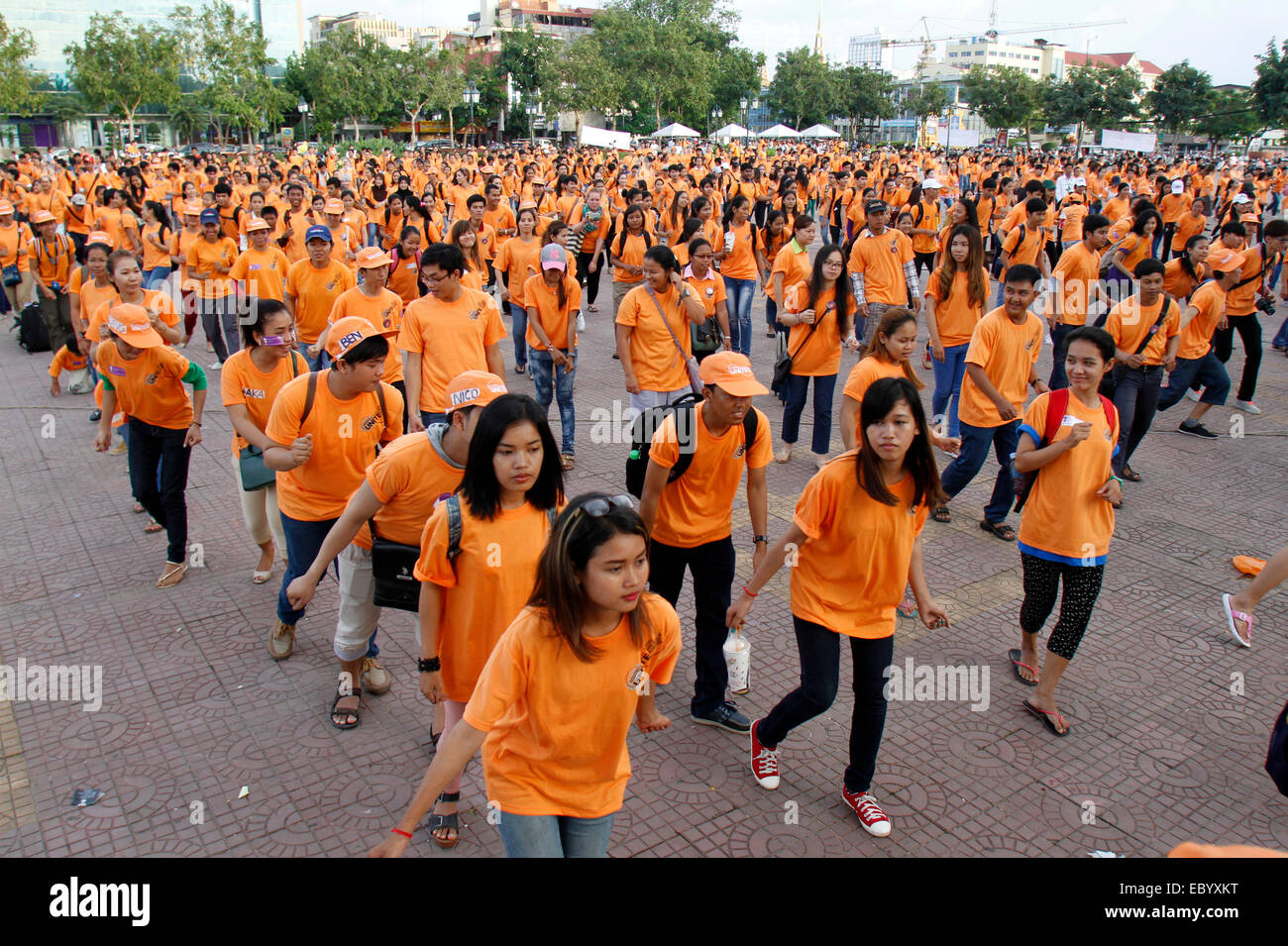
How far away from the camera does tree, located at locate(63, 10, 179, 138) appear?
4812 centimetres

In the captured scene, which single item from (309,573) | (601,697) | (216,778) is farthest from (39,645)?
(601,697)

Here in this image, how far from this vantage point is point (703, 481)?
409 cm

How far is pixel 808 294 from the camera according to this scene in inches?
292

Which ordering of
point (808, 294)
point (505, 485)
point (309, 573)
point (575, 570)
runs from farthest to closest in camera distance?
point (808, 294), point (309, 573), point (505, 485), point (575, 570)

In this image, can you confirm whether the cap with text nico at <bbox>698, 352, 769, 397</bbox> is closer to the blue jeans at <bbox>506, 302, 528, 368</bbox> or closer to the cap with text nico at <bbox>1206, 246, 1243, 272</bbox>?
the blue jeans at <bbox>506, 302, 528, 368</bbox>

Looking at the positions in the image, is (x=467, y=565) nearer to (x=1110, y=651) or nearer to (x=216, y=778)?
(x=216, y=778)

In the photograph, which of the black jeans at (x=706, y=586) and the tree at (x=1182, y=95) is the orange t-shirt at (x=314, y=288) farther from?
the tree at (x=1182, y=95)

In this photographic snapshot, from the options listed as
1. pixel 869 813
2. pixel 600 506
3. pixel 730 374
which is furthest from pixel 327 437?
pixel 869 813

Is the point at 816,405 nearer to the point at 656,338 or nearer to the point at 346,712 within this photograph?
the point at 656,338

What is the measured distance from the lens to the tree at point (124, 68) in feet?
158

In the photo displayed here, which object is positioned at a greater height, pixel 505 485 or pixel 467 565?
pixel 505 485

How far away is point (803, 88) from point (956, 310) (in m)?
68.0

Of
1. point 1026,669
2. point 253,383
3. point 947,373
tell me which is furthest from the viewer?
point 947,373

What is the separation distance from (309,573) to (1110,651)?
163 inches
